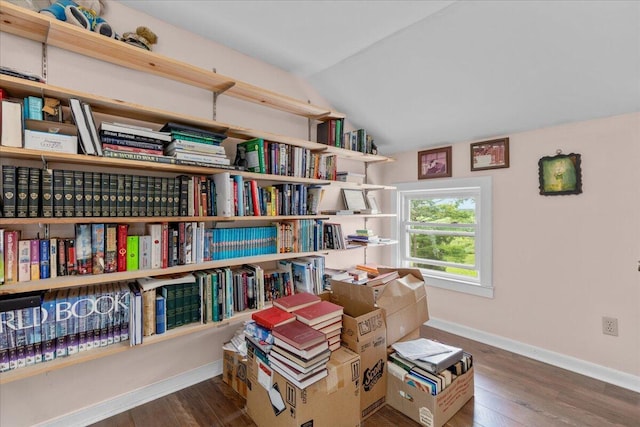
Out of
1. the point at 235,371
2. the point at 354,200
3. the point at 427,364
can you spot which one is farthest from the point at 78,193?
the point at 354,200

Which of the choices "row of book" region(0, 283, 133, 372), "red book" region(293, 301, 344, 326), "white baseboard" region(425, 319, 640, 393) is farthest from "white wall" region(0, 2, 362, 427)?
"white baseboard" region(425, 319, 640, 393)

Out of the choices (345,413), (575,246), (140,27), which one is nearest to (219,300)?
(345,413)

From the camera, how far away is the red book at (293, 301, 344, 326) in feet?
4.97

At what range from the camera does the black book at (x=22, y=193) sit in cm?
130

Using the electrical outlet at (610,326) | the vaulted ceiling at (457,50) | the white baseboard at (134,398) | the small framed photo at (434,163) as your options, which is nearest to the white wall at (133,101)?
the white baseboard at (134,398)

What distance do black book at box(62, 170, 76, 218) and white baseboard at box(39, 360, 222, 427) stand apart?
1114 millimetres

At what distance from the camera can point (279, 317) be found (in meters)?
1.54

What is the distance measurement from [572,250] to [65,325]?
3263 millimetres

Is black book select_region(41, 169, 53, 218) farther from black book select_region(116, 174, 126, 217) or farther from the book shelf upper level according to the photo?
the book shelf upper level

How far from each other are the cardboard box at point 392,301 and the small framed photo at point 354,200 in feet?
3.34

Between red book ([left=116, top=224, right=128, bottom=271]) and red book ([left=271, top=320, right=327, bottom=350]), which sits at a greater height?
red book ([left=116, top=224, right=128, bottom=271])

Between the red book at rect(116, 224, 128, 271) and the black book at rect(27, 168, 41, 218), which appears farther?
the red book at rect(116, 224, 128, 271)

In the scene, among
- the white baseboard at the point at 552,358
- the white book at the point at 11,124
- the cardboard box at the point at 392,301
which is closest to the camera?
the white book at the point at 11,124

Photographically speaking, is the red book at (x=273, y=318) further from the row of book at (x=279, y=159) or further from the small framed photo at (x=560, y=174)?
the small framed photo at (x=560, y=174)
